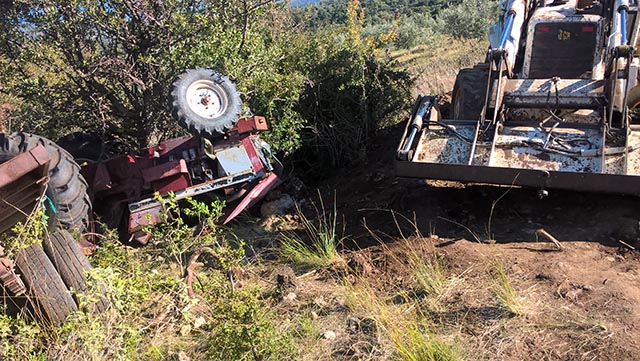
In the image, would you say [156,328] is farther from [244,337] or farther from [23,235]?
[23,235]

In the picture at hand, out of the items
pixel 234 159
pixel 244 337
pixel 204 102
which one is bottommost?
pixel 244 337

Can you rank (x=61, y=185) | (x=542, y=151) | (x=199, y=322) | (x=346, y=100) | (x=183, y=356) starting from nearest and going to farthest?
1. (x=183, y=356)
2. (x=199, y=322)
3. (x=542, y=151)
4. (x=61, y=185)
5. (x=346, y=100)

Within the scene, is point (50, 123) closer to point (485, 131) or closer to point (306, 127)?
point (306, 127)

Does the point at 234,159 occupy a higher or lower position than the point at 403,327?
higher

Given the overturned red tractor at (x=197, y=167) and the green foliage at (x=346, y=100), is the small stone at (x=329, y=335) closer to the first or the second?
the overturned red tractor at (x=197, y=167)

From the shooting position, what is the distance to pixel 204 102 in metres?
5.69

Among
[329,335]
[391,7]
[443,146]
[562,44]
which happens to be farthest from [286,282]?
[391,7]

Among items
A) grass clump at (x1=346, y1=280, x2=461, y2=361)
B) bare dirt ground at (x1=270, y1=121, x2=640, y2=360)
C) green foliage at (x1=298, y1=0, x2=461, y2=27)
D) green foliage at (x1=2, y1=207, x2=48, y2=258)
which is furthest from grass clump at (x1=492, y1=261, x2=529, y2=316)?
green foliage at (x1=298, y1=0, x2=461, y2=27)

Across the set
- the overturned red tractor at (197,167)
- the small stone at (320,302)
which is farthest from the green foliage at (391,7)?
the small stone at (320,302)

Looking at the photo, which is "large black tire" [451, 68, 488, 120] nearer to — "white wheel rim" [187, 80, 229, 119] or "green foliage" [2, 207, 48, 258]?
"white wheel rim" [187, 80, 229, 119]

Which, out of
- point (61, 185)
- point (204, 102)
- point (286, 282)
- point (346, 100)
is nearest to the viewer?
point (286, 282)

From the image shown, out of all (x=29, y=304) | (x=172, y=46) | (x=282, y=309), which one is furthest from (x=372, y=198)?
(x=29, y=304)

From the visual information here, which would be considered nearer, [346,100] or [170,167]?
[170,167]

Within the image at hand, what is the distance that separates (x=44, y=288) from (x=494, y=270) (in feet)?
11.0
